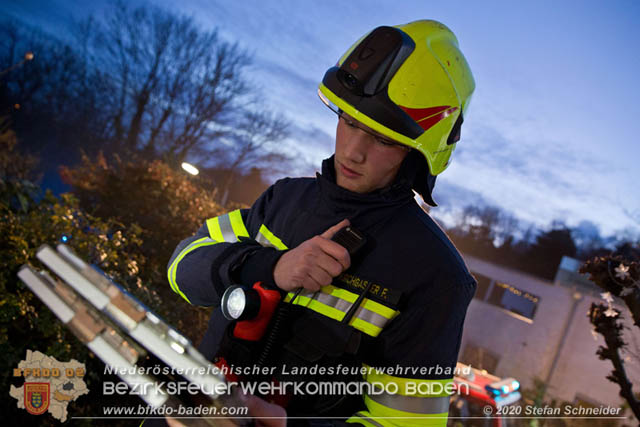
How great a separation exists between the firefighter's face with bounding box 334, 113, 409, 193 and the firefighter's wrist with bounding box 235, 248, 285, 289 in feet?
1.56

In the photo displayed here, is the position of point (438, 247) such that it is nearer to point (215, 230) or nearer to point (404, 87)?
point (404, 87)

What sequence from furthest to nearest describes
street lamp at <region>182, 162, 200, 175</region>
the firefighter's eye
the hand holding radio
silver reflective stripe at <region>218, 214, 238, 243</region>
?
1. street lamp at <region>182, 162, 200, 175</region>
2. silver reflective stripe at <region>218, 214, 238, 243</region>
3. the firefighter's eye
4. the hand holding radio

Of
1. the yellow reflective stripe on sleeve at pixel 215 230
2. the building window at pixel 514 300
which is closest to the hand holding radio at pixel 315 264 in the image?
the yellow reflective stripe on sleeve at pixel 215 230

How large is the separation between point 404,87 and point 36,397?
347 cm

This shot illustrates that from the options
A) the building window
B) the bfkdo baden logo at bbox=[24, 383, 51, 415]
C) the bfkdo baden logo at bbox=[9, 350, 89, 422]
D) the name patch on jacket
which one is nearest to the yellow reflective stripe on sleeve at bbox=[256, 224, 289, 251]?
the name patch on jacket

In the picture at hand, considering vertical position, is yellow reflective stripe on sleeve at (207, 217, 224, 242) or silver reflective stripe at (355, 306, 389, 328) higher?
yellow reflective stripe on sleeve at (207, 217, 224, 242)

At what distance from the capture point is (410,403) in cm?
136

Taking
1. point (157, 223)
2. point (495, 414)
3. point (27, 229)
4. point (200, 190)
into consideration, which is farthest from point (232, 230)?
→ point (200, 190)

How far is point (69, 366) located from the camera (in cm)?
328

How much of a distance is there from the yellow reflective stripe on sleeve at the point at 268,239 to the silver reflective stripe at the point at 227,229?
130 millimetres

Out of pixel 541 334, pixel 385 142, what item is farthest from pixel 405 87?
pixel 541 334

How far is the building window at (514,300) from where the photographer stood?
1552 cm

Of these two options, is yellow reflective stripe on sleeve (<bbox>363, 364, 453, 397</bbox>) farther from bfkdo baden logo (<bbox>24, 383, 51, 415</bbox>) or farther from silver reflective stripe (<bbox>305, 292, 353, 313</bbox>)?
bfkdo baden logo (<bbox>24, 383, 51, 415</bbox>)

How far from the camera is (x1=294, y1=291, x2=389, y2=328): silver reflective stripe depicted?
1431mm
